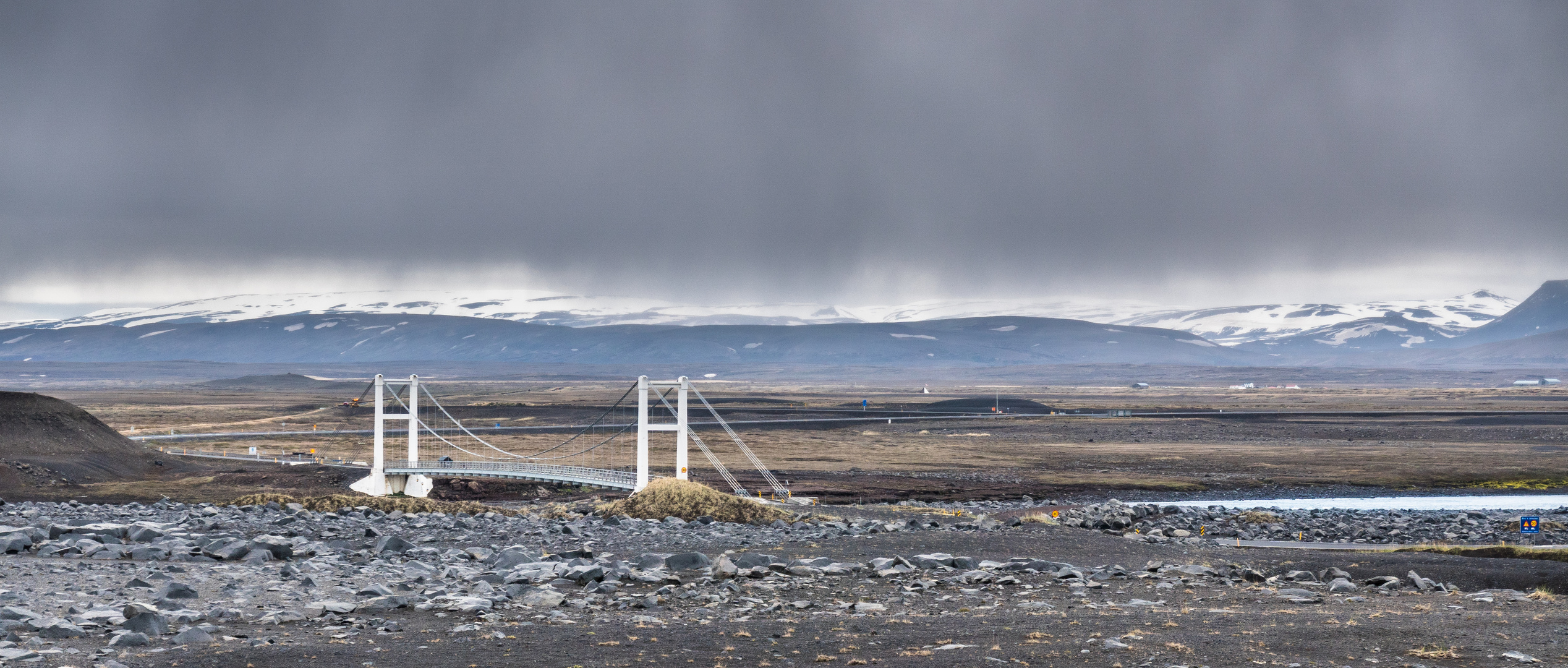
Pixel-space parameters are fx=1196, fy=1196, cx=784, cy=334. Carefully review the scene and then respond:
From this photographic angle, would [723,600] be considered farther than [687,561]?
No

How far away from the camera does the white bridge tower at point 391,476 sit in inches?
2327

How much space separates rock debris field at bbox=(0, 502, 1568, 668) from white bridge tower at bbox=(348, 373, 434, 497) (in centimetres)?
2814

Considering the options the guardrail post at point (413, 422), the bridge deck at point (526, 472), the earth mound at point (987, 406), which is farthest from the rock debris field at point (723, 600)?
the earth mound at point (987, 406)

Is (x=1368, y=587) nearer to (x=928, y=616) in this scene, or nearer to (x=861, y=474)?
(x=928, y=616)

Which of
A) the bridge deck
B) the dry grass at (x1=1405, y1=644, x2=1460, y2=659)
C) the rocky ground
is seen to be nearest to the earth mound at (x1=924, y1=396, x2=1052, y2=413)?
the bridge deck

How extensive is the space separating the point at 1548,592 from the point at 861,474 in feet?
170

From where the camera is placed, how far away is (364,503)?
3762 cm

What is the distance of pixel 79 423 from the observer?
205 ft

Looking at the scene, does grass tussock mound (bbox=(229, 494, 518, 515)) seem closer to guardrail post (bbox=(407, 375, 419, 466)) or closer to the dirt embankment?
the dirt embankment

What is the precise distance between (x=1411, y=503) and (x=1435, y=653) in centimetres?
4918

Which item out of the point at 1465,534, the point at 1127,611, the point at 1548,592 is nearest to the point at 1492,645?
the point at 1127,611

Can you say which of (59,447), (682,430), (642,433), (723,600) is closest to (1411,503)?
(682,430)

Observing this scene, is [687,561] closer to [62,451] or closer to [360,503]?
[360,503]

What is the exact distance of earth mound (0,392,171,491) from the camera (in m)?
52.5
